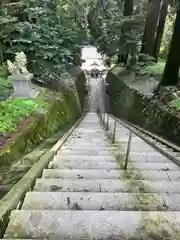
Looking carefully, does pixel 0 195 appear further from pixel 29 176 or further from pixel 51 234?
pixel 51 234

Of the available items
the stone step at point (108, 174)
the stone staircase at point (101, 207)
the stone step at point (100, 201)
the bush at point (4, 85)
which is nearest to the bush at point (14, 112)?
the bush at point (4, 85)

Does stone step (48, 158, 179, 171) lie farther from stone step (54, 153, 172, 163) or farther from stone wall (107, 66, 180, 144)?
stone wall (107, 66, 180, 144)

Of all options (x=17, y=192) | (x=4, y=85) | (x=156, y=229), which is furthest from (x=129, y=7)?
(x=156, y=229)

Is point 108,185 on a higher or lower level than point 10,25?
lower

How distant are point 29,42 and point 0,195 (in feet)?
22.8

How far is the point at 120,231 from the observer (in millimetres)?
1696

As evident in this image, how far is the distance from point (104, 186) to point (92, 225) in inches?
33.4

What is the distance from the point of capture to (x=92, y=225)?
174 centimetres

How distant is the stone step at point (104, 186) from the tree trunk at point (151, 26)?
429 inches

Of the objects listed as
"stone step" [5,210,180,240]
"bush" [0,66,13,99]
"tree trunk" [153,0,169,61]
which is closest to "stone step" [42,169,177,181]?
"stone step" [5,210,180,240]

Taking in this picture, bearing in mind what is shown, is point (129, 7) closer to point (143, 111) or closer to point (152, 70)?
point (152, 70)

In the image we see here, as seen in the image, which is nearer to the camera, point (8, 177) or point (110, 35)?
point (8, 177)

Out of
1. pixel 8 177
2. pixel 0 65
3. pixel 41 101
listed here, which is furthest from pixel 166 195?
pixel 0 65

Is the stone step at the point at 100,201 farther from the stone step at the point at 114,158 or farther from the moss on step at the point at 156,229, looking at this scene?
the stone step at the point at 114,158
